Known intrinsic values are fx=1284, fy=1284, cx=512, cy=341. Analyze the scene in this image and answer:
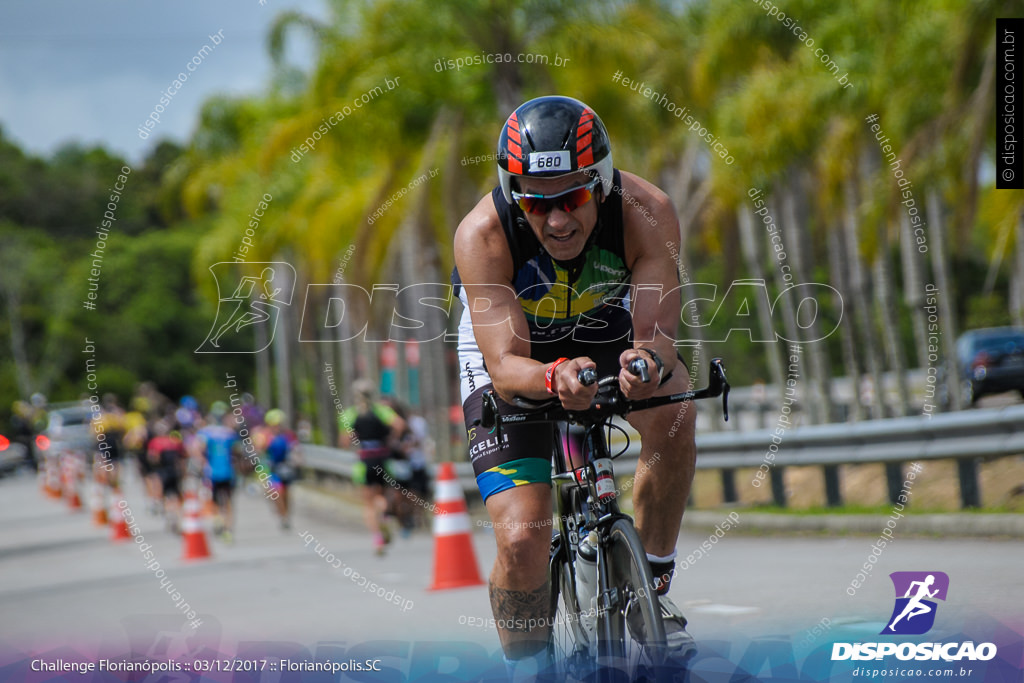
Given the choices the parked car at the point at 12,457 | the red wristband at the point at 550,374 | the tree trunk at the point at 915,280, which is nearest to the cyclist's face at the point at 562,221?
the red wristband at the point at 550,374

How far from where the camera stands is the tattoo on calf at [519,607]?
4.21 m

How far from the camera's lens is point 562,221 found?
3916 mm

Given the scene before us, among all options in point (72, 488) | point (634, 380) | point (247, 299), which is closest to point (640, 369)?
point (634, 380)

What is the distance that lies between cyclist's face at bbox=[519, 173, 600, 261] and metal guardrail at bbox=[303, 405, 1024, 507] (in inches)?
220

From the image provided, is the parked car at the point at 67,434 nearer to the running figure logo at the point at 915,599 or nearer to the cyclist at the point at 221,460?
the cyclist at the point at 221,460

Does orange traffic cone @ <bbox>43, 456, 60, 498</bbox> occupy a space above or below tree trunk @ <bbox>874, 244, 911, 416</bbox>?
below

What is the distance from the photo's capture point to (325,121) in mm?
19234

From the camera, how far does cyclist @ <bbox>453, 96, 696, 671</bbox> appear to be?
3844mm

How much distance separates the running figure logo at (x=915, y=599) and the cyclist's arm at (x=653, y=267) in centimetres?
180

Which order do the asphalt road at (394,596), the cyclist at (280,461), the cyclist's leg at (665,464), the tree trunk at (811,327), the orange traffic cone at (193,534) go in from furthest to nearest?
1. the tree trunk at (811,327)
2. the cyclist at (280,461)
3. the orange traffic cone at (193,534)
4. the asphalt road at (394,596)
5. the cyclist's leg at (665,464)

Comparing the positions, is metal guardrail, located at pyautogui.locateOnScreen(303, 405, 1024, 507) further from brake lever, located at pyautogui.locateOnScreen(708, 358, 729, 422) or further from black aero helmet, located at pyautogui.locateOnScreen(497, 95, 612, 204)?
black aero helmet, located at pyautogui.locateOnScreen(497, 95, 612, 204)

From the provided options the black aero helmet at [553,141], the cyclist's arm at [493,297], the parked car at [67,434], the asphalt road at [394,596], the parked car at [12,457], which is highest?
the parked car at [67,434]

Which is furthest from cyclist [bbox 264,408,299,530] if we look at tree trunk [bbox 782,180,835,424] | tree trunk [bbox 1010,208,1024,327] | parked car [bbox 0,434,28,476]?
parked car [bbox 0,434,28,476]

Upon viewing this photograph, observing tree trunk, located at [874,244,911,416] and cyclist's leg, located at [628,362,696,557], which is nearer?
cyclist's leg, located at [628,362,696,557]
